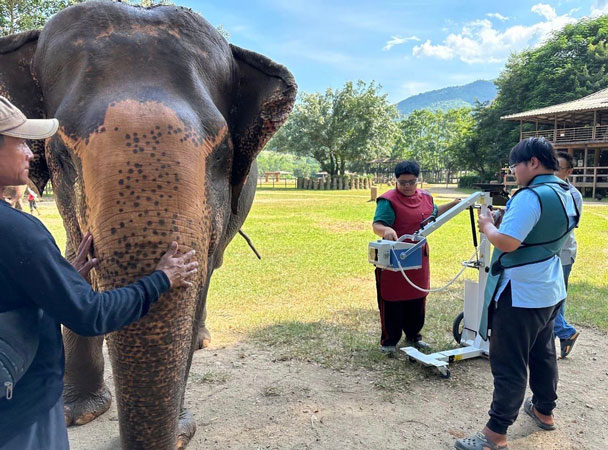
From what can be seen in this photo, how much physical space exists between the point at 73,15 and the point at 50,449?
197 centimetres

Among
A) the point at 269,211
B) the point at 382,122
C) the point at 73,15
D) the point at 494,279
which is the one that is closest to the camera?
the point at 73,15

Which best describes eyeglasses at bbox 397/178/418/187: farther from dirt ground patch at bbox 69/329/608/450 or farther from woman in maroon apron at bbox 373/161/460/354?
dirt ground patch at bbox 69/329/608/450

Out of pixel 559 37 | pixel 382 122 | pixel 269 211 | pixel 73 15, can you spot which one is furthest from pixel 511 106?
pixel 73 15

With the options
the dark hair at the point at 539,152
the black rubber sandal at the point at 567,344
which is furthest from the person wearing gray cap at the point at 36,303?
the black rubber sandal at the point at 567,344

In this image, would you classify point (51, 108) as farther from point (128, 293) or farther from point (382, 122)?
point (382, 122)

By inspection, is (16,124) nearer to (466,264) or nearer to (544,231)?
(544,231)

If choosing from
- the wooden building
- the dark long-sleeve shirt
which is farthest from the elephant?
the wooden building

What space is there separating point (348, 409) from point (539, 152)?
222 centimetres

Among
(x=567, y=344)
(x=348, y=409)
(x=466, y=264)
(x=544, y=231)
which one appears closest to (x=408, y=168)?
(x=466, y=264)

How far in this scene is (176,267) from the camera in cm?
175

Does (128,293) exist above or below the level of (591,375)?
above

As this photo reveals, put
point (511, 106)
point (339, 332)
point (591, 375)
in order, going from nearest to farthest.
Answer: point (591, 375), point (339, 332), point (511, 106)

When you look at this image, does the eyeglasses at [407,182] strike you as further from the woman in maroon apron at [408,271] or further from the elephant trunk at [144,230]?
the elephant trunk at [144,230]

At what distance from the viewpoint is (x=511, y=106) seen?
41875 mm
